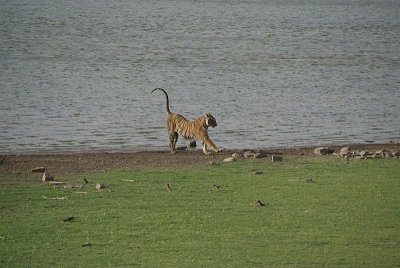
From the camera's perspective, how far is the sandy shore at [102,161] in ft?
39.1

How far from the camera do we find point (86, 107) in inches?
895

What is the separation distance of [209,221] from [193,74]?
2555 centimetres

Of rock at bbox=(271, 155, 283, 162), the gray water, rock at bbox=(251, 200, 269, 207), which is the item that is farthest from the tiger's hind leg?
rock at bbox=(251, 200, 269, 207)

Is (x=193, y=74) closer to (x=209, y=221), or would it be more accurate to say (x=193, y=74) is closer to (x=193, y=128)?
(x=193, y=128)

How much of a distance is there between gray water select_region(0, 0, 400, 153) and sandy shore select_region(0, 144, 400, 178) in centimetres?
139

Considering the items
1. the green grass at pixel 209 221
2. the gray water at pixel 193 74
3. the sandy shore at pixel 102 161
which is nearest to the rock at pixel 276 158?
the sandy shore at pixel 102 161

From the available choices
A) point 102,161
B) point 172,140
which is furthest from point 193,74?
point 102,161

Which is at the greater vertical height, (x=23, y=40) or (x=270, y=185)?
(x=23, y=40)

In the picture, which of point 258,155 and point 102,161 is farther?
point 258,155

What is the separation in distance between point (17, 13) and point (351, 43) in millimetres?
31234

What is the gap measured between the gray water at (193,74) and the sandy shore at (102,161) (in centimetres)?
139

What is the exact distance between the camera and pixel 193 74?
33.4m

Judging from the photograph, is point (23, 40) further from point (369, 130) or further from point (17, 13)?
point (369, 130)

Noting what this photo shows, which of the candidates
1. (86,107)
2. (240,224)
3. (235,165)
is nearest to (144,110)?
(86,107)
